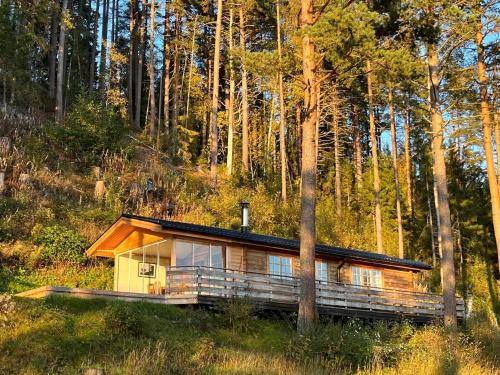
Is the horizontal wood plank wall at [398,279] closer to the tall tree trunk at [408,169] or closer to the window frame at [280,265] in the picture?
the window frame at [280,265]

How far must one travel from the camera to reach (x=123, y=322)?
38.0ft

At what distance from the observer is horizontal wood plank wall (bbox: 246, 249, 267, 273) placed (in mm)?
17984

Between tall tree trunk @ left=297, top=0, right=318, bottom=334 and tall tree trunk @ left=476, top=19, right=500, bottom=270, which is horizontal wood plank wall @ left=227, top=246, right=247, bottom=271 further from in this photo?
tall tree trunk @ left=476, top=19, right=500, bottom=270

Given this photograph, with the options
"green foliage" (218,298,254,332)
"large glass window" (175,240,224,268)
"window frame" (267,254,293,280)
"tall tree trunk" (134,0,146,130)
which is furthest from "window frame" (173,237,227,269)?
"tall tree trunk" (134,0,146,130)

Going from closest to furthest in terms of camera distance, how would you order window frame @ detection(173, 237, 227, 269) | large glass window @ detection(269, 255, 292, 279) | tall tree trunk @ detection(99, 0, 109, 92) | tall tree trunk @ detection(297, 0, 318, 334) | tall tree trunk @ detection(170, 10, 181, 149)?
tall tree trunk @ detection(297, 0, 318, 334) < window frame @ detection(173, 237, 227, 269) < large glass window @ detection(269, 255, 292, 279) < tall tree trunk @ detection(170, 10, 181, 149) < tall tree trunk @ detection(99, 0, 109, 92)

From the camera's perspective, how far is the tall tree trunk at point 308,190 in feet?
45.5

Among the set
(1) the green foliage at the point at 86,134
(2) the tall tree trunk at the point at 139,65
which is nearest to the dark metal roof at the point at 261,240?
(1) the green foliage at the point at 86,134

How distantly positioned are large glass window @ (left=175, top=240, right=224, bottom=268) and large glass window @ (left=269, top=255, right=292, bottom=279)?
1.94 meters

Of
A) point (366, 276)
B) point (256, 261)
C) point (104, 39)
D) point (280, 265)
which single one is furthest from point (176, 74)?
point (256, 261)

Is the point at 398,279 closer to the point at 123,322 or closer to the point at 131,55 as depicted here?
the point at 123,322

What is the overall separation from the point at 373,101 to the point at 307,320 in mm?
16826

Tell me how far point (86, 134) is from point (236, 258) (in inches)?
510

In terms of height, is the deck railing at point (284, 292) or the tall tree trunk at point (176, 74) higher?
the tall tree trunk at point (176, 74)

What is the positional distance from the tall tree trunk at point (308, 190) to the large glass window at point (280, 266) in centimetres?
439
